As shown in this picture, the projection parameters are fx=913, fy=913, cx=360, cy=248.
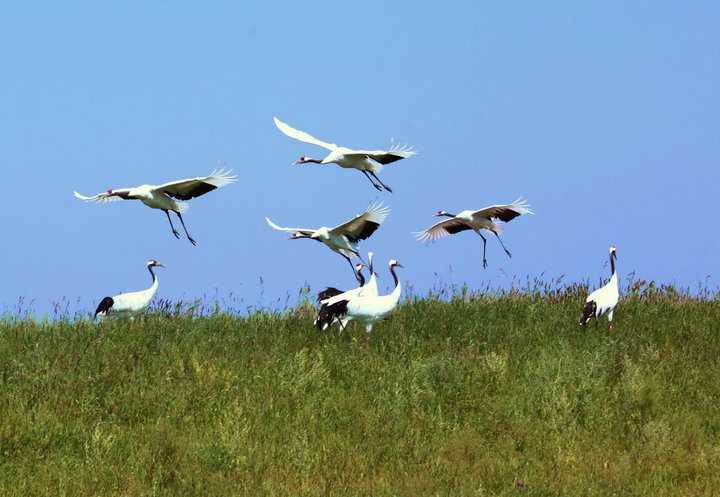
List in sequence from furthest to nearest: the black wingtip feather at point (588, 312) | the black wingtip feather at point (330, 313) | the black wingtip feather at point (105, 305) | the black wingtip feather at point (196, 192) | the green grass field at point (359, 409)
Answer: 1. the black wingtip feather at point (196, 192)
2. the black wingtip feather at point (105, 305)
3. the black wingtip feather at point (588, 312)
4. the black wingtip feather at point (330, 313)
5. the green grass field at point (359, 409)

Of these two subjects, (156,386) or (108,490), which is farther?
(156,386)

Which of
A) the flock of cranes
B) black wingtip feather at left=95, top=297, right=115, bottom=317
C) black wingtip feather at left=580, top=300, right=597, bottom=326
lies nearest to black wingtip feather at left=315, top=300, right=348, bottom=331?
the flock of cranes

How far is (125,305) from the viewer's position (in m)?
14.0

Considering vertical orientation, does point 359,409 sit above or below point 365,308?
below

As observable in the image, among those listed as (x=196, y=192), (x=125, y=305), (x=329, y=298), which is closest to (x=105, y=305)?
(x=125, y=305)

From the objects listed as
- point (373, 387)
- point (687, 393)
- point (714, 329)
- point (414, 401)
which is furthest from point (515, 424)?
point (714, 329)

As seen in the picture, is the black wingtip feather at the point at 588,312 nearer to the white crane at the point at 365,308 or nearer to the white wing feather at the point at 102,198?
the white crane at the point at 365,308

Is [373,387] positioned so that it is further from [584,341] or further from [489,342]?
[584,341]

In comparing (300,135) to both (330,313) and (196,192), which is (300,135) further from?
(330,313)

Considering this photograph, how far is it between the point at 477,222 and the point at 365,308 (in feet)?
17.2

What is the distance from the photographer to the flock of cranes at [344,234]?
486 inches

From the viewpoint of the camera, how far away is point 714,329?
13.2 m

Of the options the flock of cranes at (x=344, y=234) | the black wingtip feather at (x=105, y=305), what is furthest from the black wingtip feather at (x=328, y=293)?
the black wingtip feather at (x=105, y=305)

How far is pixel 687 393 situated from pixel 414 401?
3173 millimetres
